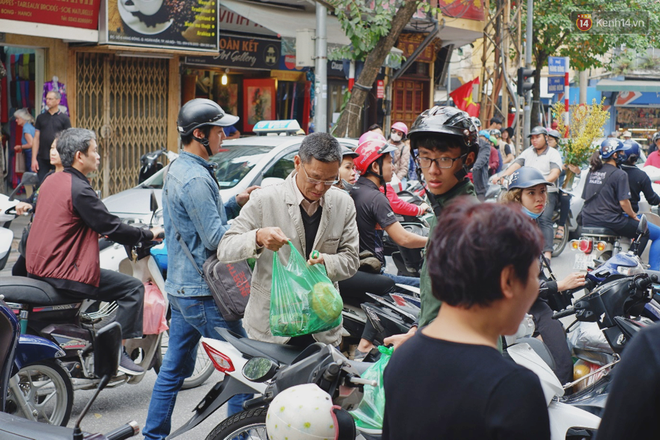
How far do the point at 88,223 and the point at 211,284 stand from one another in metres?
1.18

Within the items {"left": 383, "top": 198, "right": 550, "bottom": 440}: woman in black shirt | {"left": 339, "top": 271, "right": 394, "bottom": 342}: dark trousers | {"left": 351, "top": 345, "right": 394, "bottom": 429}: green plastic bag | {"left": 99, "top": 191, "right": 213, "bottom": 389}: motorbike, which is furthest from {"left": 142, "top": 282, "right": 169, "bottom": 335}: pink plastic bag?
{"left": 383, "top": 198, "right": 550, "bottom": 440}: woman in black shirt

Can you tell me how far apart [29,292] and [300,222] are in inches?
71.9

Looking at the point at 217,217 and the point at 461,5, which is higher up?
the point at 461,5

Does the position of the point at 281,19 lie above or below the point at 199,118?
above

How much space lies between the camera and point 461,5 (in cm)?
2100

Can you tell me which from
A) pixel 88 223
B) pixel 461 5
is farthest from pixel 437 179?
pixel 461 5

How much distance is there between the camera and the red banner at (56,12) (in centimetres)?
1168

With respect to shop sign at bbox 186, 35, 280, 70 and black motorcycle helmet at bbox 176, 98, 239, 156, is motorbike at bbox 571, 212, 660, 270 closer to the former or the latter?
black motorcycle helmet at bbox 176, 98, 239, 156

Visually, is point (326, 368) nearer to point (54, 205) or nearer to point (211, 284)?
point (211, 284)

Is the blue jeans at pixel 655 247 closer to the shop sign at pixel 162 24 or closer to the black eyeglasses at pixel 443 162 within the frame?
the black eyeglasses at pixel 443 162

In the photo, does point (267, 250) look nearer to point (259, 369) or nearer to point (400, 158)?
point (259, 369)

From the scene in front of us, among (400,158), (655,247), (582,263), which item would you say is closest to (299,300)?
(582,263)

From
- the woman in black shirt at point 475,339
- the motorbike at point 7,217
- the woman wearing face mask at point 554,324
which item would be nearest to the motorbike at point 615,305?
the woman wearing face mask at point 554,324

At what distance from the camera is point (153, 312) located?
5.14 m
